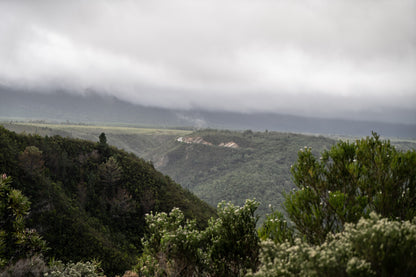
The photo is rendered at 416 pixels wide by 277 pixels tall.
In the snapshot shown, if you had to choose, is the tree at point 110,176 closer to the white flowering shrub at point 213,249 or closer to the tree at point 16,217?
the tree at point 16,217

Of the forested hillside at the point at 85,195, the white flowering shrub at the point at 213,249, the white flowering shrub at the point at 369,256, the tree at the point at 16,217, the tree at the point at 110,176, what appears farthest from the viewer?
the tree at the point at 110,176

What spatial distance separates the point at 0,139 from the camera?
37.1 m

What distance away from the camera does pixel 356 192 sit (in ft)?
45.4

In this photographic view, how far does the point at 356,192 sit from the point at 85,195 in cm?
3860

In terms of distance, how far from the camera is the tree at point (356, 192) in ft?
40.0

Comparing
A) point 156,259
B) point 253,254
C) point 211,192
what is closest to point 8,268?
point 156,259

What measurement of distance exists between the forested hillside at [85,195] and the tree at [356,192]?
24802mm

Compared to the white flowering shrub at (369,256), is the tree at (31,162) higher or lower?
lower

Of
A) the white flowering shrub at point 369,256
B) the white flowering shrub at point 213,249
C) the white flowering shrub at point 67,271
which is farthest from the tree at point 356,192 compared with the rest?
the white flowering shrub at point 67,271

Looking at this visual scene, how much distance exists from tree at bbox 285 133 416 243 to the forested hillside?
81.4 ft

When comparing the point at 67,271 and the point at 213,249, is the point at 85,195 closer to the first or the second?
the point at 67,271

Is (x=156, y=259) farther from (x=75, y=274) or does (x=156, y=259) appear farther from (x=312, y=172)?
(x=312, y=172)

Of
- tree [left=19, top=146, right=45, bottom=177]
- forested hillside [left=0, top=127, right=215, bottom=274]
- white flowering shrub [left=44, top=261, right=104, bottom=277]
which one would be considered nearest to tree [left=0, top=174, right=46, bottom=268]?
white flowering shrub [left=44, top=261, right=104, bottom=277]

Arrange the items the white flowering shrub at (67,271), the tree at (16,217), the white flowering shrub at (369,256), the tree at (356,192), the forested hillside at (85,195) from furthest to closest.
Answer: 1. the forested hillside at (85,195)
2. the white flowering shrub at (67,271)
3. the tree at (356,192)
4. the tree at (16,217)
5. the white flowering shrub at (369,256)
